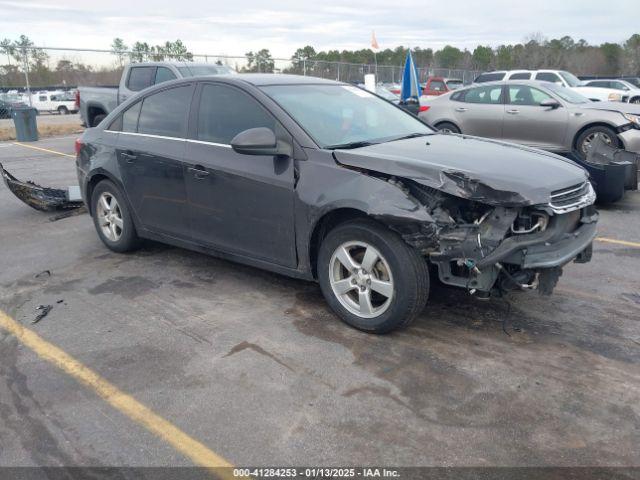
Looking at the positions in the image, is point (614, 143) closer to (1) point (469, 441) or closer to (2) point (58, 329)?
(1) point (469, 441)

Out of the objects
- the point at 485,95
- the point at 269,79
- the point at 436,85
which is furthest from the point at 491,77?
the point at 269,79

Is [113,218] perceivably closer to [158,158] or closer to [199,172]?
[158,158]

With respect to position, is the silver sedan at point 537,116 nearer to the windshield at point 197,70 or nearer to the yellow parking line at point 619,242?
the yellow parking line at point 619,242

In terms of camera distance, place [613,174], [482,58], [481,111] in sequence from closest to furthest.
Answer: [613,174] < [481,111] < [482,58]

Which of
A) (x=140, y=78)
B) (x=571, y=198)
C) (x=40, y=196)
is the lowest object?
(x=40, y=196)

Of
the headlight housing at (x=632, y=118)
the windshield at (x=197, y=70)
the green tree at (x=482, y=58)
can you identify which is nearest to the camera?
the headlight housing at (x=632, y=118)

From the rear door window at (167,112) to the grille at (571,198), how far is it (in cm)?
302

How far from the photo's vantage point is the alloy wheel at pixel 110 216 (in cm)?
572

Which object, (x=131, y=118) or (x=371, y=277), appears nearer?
(x=371, y=277)

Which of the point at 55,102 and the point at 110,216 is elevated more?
the point at 55,102

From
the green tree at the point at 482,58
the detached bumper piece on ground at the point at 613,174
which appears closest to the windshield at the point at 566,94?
the detached bumper piece on ground at the point at 613,174

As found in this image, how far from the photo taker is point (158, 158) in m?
5.06

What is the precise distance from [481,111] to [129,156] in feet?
25.3

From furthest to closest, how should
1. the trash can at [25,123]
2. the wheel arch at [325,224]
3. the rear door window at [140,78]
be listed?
the trash can at [25,123]
the rear door window at [140,78]
the wheel arch at [325,224]
